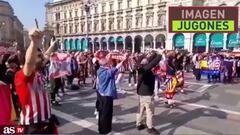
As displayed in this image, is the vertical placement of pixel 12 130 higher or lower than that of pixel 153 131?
higher

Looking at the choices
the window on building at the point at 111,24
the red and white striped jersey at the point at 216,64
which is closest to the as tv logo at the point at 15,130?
the red and white striped jersey at the point at 216,64

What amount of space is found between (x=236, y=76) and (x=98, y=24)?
60264 millimetres

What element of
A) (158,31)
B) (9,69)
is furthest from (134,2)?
(9,69)

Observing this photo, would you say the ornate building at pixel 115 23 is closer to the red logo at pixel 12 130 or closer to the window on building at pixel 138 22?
the window on building at pixel 138 22

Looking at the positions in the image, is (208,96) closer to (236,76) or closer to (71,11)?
(236,76)

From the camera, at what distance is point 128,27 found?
70125 millimetres

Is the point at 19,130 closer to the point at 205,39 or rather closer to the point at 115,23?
the point at 205,39

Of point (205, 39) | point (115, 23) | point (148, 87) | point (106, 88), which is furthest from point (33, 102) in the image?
point (115, 23)

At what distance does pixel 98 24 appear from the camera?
79562mm

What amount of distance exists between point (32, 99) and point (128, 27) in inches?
2619

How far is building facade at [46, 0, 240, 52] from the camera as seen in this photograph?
51556 millimetres

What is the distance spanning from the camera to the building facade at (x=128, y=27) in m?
51.6

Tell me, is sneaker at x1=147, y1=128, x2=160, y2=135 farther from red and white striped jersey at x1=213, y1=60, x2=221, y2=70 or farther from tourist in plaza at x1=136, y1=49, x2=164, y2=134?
red and white striped jersey at x1=213, y1=60, x2=221, y2=70

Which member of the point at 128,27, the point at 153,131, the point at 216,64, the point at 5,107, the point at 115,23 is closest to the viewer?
the point at 5,107
